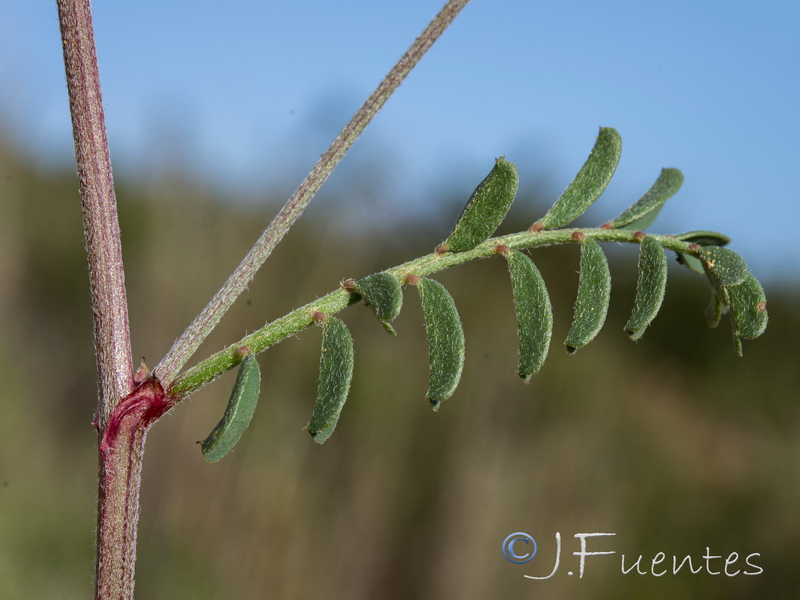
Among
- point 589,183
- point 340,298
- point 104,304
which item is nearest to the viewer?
point 104,304

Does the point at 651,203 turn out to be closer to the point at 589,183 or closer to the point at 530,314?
the point at 589,183

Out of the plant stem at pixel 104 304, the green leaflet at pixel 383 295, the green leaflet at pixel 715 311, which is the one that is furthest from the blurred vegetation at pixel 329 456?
the green leaflet at pixel 383 295

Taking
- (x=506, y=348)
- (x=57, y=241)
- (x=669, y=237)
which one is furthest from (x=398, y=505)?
(x=669, y=237)

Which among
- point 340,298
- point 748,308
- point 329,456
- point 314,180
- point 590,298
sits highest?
point 329,456

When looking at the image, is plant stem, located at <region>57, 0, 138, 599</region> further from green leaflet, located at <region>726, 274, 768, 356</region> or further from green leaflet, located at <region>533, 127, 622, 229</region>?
green leaflet, located at <region>726, 274, 768, 356</region>

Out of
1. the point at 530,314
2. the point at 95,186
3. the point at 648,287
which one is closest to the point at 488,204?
the point at 530,314

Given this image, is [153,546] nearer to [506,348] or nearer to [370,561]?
[370,561]
